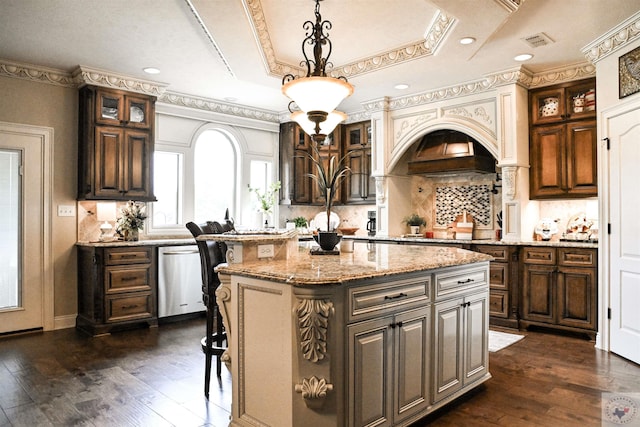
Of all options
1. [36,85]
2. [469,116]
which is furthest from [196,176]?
[469,116]

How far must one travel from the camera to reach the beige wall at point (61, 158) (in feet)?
15.9

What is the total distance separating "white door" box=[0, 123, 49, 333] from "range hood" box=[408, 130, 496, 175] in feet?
15.1

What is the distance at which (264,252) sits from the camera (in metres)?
2.66

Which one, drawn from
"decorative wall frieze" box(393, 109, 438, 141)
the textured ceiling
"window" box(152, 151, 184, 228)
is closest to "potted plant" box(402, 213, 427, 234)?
"decorative wall frieze" box(393, 109, 438, 141)

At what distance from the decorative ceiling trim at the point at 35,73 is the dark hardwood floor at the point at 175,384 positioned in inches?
111

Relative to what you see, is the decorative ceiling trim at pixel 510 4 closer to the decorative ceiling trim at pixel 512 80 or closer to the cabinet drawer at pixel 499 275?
the decorative ceiling trim at pixel 512 80

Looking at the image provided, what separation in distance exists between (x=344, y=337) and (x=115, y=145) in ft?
13.6

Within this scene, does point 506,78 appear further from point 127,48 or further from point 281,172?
point 127,48

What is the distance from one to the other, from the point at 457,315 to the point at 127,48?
3.89 meters

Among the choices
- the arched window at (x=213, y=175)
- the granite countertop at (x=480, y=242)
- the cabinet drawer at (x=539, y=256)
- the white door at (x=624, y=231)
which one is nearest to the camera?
the white door at (x=624, y=231)

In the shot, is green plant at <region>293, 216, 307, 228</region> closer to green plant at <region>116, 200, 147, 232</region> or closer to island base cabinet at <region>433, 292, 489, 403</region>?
green plant at <region>116, 200, 147, 232</region>

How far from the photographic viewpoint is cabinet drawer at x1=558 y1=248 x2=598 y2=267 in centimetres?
441

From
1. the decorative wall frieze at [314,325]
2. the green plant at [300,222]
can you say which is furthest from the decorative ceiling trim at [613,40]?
the green plant at [300,222]

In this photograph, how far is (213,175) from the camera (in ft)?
21.1
